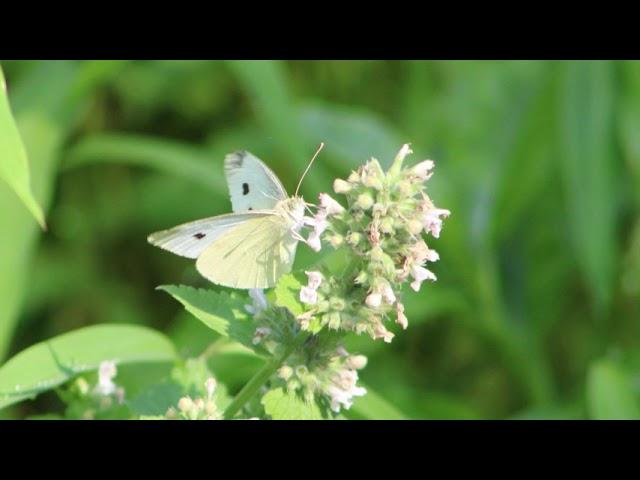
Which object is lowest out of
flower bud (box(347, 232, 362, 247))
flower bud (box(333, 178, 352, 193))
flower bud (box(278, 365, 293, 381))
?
flower bud (box(278, 365, 293, 381))

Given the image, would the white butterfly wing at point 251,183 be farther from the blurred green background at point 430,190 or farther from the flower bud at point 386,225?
the blurred green background at point 430,190

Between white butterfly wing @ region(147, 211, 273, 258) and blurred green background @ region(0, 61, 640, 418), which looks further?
blurred green background @ region(0, 61, 640, 418)

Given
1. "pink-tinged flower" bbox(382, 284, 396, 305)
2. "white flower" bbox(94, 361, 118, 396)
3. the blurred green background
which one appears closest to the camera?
"pink-tinged flower" bbox(382, 284, 396, 305)

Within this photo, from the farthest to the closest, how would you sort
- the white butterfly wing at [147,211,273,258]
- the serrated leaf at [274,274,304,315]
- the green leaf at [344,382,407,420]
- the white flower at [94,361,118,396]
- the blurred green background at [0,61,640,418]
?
the blurred green background at [0,61,640,418] → the green leaf at [344,382,407,420] → the white flower at [94,361,118,396] → the white butterfly wing at [147,211,273,258] → the serrated leaf at [274,274,304,315]

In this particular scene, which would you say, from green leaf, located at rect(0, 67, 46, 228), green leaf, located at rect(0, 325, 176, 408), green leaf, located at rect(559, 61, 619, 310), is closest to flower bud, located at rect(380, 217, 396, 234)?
green leaf, located at rect(0, 67, 46, 228)

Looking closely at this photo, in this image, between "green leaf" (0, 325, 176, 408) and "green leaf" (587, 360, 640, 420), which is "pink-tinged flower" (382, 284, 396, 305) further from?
"green leaf" (587, 360, 640, 420)
